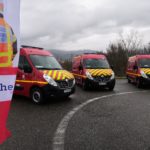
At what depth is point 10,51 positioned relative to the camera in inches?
90.7

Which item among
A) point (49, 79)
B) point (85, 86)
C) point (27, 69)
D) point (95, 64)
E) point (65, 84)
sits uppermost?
point (27, 69)

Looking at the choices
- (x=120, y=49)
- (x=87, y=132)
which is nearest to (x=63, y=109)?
(x=87, y=132)

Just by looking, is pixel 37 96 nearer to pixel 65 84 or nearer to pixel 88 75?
pixel 65 84

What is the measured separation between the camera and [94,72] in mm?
13898

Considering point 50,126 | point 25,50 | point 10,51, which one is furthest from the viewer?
point 25,50

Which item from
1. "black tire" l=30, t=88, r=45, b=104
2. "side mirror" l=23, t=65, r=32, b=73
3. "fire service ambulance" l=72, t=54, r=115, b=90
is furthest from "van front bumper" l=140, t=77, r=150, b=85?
"side mirror" l=23, t=65, r=32, b=73

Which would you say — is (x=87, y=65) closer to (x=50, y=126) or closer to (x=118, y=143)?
(x=50, y=126)

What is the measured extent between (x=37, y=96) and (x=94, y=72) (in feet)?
16.2

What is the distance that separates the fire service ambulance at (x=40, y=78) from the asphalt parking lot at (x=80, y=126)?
44 cm

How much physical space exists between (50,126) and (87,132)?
101 cm

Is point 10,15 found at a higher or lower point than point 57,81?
higher

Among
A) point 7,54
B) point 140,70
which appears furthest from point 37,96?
point 140,70

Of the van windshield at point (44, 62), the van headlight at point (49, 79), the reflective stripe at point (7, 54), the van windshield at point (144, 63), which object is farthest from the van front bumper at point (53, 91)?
the van windshield at point (144, 63)

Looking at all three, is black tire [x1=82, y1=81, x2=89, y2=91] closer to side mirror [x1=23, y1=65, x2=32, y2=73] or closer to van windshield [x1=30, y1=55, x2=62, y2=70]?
van windshield [x1=30, y1=55, x2=62, y2=70]
